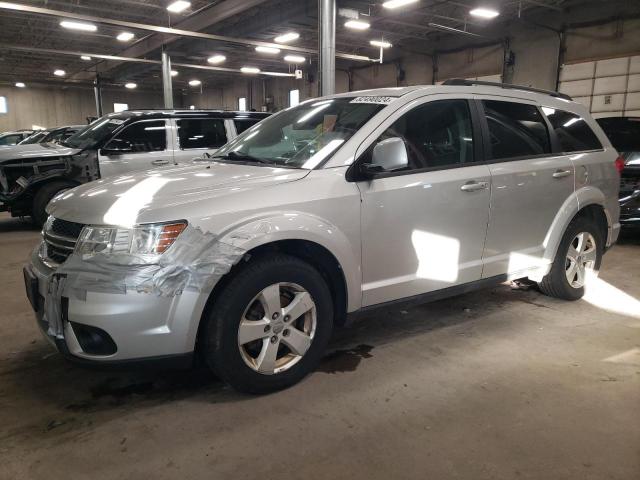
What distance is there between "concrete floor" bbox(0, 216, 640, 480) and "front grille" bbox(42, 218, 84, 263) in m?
0.79

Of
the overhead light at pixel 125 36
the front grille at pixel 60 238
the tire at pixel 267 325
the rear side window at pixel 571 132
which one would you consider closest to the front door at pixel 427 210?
the tire at pixel 267 325

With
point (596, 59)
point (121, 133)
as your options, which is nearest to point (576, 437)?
point (121, 133)

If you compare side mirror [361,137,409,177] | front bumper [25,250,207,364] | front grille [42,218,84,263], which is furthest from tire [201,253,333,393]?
front grille [42,218,84,263]

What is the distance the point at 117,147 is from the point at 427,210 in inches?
207

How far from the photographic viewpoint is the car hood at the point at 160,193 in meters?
2.30

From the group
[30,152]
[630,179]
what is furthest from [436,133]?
[30,152]

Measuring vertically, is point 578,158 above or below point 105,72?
below

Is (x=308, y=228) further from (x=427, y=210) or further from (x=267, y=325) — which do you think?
(x=427, y=210)

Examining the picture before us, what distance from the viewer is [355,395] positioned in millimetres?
2652

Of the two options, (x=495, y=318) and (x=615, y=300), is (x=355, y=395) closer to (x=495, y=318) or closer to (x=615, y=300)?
(x=495, y=318)

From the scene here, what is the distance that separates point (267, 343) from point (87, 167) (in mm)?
5569

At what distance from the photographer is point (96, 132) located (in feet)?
23.3

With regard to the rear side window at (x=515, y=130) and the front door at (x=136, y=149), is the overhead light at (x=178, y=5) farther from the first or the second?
the rear side window at (x=515, y=130)

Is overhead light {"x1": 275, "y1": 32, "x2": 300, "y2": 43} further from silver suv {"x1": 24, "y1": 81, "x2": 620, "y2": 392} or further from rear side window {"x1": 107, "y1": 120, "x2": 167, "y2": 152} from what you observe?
silver suv {"x1": 24, "y1": 81, "x2": 620, "y2": 392}
